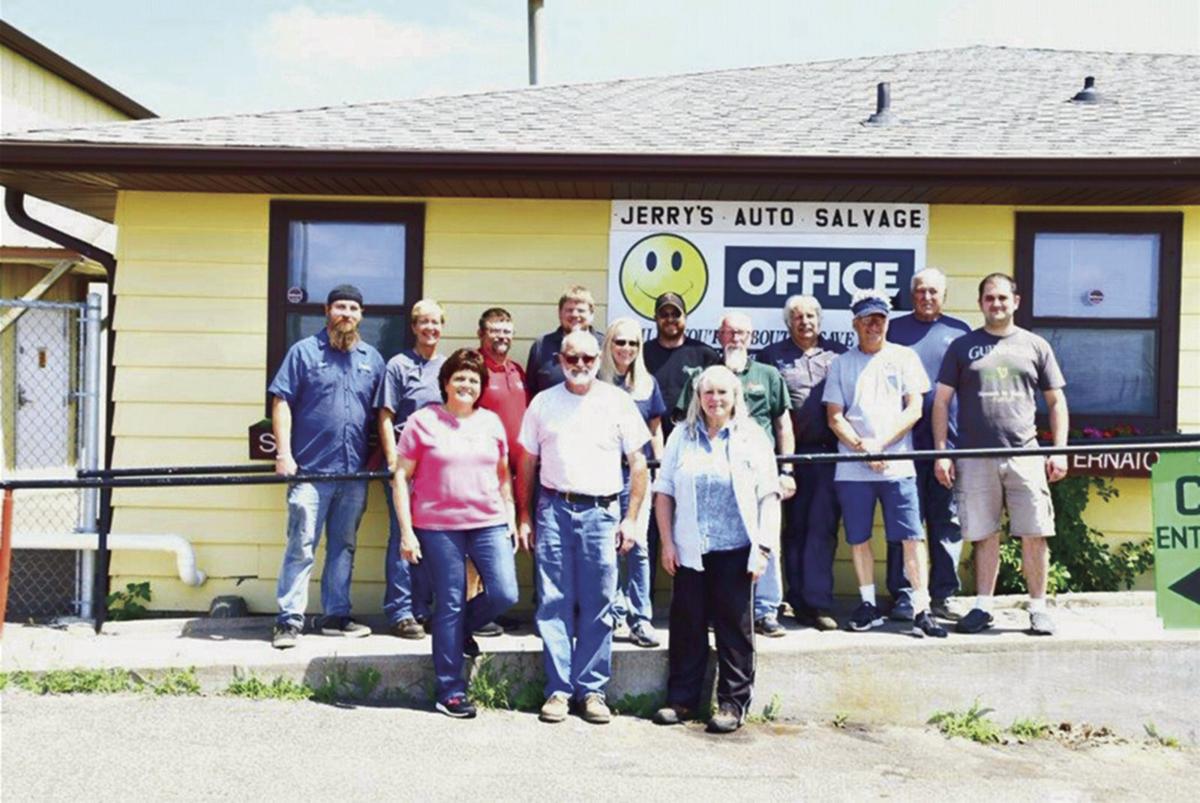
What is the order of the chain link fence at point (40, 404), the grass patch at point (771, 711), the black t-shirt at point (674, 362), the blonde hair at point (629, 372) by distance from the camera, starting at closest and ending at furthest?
the grass patch at point (771, 711) < the blonde hair at point (629, 372) < the black t-shirt at point (674, 362) < the chain link fence at point (40, 404)

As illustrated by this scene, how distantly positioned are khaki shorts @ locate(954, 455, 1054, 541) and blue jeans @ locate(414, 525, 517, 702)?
2392 mm

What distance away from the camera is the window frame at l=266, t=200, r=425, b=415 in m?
7.07

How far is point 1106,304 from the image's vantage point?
707cm

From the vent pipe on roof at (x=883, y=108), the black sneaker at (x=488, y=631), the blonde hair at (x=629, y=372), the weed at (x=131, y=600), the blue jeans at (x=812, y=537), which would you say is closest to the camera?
the blonde hair at (x=629, y=372)

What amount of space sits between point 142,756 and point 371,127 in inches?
161

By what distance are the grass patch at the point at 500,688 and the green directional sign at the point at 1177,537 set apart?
10.5 ft

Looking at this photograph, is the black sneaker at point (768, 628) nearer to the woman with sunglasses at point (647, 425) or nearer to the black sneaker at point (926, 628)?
the woman with sunglasses at point (647, 425)

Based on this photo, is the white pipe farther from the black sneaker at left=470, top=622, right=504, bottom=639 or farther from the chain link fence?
the chain link fence

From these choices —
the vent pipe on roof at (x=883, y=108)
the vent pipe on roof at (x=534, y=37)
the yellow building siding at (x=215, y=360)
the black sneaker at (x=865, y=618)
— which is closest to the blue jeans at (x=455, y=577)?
the yellow building siding at (x=215, y=360)

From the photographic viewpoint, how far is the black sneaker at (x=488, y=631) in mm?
5969

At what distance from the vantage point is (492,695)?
5.57 metres

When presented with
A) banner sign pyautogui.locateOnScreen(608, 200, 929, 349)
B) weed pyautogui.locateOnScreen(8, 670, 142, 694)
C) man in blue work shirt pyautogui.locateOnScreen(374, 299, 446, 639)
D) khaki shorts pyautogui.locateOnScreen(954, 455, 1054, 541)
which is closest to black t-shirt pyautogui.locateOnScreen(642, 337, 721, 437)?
banner sign pyautogui.locateOnScreen(608, 200, 929, 349)

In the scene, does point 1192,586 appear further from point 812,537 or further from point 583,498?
point 583,498

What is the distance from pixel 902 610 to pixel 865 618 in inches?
12.2
